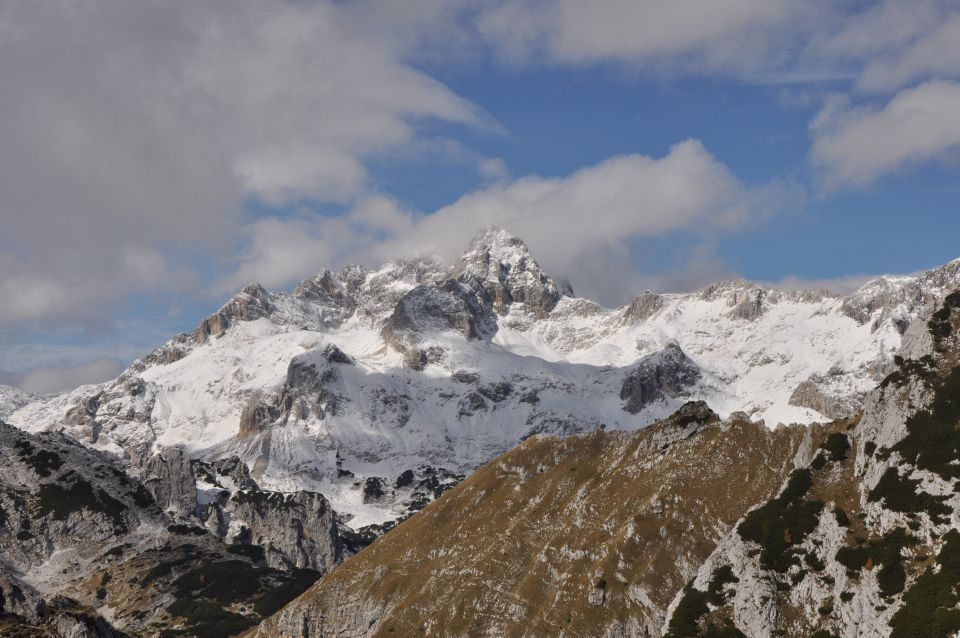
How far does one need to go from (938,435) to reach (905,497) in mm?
9260

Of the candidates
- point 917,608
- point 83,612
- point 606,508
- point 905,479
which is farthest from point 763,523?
point 83,612

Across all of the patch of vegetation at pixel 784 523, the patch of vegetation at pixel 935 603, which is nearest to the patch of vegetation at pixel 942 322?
the patch of vegetation at pixel 784 523

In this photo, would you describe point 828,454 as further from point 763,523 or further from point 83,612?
point 83,612

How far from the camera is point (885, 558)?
352 ft

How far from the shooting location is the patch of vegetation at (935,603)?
307ft

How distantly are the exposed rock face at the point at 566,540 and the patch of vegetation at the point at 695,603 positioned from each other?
46.0ft

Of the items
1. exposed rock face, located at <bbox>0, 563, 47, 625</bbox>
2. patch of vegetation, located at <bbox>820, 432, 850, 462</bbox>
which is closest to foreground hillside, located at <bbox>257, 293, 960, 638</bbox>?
patch of vegetation, located at <bbox>820, 432, 850, 462</bbox>

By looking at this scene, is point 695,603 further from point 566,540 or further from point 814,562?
point 566,540

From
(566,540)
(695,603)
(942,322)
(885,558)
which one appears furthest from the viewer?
(566,540)

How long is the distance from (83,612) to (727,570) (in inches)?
4699

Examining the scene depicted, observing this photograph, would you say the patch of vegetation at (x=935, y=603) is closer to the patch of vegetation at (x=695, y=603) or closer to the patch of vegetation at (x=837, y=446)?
the patch of vegetation at (x=695, y=603)

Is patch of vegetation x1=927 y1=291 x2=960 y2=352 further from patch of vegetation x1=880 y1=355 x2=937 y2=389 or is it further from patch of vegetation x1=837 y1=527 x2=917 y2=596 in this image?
patch of vegetation x1=837 y1=527 x2=917 y2=596

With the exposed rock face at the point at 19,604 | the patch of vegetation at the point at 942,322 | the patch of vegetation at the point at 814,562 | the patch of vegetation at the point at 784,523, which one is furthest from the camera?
the exposed rock face at the point at 19,604

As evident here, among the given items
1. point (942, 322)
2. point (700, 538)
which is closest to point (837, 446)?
point (942, 322)
